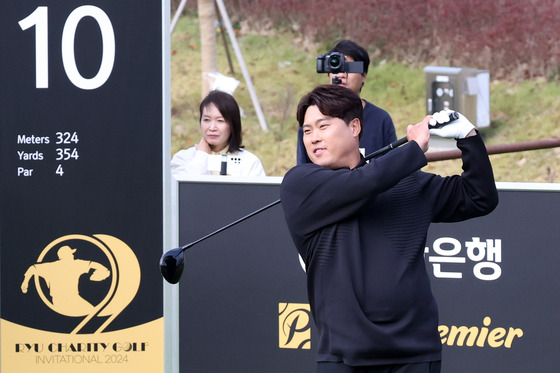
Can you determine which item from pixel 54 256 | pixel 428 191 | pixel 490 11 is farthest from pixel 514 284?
pixel 490 11

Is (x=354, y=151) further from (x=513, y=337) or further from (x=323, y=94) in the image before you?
(x=513, y=337)

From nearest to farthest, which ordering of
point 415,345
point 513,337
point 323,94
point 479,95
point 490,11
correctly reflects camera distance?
point 415,345 → point 323,94 → point 513,337 → point 479,95 → point 490,11

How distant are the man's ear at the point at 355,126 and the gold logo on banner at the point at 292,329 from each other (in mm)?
1598

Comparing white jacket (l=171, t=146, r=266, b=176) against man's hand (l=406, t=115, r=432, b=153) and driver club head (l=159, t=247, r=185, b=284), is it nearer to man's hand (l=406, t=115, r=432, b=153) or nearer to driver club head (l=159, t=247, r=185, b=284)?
driver club head (l=159, t=247, r=185, b=284)

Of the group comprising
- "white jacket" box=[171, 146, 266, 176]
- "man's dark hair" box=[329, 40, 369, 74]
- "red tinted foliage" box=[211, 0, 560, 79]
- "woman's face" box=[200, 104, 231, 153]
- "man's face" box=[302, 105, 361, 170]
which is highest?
"red tinted foliage" box=[211, 0, 560, 79]

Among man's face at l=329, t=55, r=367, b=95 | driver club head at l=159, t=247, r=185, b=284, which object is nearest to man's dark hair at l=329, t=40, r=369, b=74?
man's face at l=329, t=55, r=367, b=95

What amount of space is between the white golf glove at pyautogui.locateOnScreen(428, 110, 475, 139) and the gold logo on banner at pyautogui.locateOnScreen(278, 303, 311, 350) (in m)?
1.73

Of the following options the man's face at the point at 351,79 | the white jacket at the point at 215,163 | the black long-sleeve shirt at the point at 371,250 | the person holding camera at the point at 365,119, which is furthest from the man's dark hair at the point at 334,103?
the white jacket at the point at 215,163

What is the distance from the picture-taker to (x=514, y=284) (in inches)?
171

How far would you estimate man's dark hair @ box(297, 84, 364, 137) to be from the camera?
3.02 m

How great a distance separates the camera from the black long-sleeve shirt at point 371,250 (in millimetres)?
2830

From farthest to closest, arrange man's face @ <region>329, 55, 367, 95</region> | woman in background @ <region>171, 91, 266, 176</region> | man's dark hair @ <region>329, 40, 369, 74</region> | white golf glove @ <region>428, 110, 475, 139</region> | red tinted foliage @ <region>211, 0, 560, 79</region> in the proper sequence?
red tinted foliage @ <region>211, 0, 560, 79</region> → woman in background @ <region>171, 91, 266, 176</region> → man's dark hair @ <region>329, 40, 369, 74</region> → man's face @ <region>329, 55, 367, 95</region> → white golf glove @ <region>428, 110, 475, 139</region>

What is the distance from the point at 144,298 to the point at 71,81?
1.14 meters

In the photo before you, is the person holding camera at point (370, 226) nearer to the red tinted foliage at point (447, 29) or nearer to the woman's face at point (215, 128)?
the woman's face at point (215, 128)
